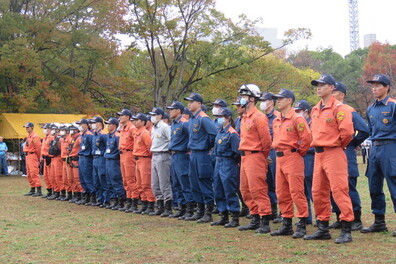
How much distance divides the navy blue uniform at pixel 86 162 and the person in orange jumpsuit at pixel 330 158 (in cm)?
791

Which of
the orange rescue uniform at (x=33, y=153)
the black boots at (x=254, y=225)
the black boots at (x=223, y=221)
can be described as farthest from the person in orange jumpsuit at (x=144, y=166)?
the orange rescue uniform at (x=33, y=153)

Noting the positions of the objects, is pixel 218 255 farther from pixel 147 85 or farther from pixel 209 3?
pixel 147 85

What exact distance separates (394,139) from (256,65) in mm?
21777

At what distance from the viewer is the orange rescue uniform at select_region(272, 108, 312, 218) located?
799 centimetres

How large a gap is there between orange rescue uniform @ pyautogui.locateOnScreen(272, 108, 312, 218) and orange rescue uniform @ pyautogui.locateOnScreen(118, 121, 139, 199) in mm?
4864

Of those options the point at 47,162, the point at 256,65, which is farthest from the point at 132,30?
the point at 47,162

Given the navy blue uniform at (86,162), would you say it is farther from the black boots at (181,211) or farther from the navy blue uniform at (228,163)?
the navy blue uniform at (228,163)

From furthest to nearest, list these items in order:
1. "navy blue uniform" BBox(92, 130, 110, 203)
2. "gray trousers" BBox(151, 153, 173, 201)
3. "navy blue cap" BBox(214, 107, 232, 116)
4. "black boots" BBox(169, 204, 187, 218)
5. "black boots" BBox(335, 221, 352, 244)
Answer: "navy blue uniform" BBox(92, 130, 110, 203) → "gray trousers" BBox(151, 153, 173, 201) → "black boots" BBox(169, 204, 187, 218) → "navy blue cap" BBox(214, 107, 232, 116) → "black boots" BBox(335, 221, 352, 244)

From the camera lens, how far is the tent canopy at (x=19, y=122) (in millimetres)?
26297

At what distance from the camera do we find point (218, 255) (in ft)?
22.6

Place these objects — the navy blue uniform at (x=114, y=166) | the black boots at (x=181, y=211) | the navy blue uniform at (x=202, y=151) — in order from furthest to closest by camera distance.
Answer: the navy blue uniform at (x=114, y=166) < the black boots at (x=181, y=211) < the navy blue uniform at (x=202, y=151)

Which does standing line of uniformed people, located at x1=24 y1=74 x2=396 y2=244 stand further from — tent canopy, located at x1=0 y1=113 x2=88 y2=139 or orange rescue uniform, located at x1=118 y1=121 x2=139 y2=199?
tent canopy, located at x1=0 y1=113 x2=88 y2=139

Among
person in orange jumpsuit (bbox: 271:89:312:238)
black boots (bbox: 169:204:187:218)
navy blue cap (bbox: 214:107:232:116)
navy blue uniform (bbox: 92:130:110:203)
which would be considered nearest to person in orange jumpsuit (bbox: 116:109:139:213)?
navy blue uniform (bbox: 92:130:110:203)

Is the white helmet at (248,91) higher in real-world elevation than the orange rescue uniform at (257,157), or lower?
higher
